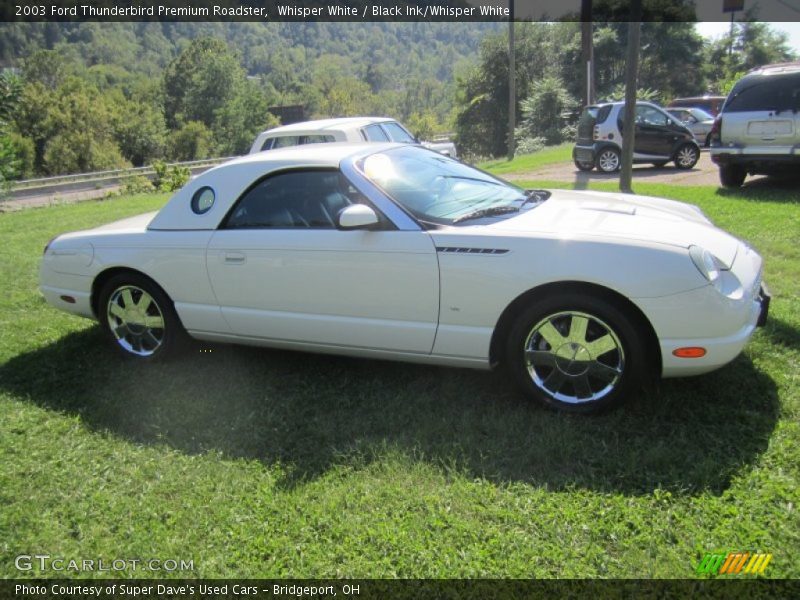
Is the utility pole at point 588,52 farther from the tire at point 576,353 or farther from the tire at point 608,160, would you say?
the tire at point 576,353

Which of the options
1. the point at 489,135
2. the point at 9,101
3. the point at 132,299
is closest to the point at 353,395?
the point at 132,299

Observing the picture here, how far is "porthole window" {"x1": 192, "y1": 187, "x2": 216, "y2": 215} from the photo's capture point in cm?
401

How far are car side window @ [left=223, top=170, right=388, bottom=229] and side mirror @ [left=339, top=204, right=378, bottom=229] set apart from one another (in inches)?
8.3

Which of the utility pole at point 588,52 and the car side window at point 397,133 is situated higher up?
the utility pole at point 588,52

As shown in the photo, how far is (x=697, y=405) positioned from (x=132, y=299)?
3.69m

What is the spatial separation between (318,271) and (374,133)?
642 cm

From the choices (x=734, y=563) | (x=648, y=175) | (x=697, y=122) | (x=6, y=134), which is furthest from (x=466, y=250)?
(x=6, y=134)

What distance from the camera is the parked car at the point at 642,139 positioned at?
13430mm

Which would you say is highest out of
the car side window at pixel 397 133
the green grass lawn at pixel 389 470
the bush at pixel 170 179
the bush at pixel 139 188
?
the car side window at pixel 397 133

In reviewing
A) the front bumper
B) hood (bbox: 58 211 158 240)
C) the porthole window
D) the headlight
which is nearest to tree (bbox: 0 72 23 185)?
hood (bbox: 58 211 158 240)

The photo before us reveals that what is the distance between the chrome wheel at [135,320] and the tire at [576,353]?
252 centimetres

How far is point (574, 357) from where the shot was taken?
3178mm

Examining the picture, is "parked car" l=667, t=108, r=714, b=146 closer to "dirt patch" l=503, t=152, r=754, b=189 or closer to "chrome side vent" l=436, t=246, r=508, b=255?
"dirt patch" l=503, t=152, r=754, b=189

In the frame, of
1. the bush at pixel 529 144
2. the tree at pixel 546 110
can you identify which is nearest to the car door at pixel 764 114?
the bush at pixel 529 144
